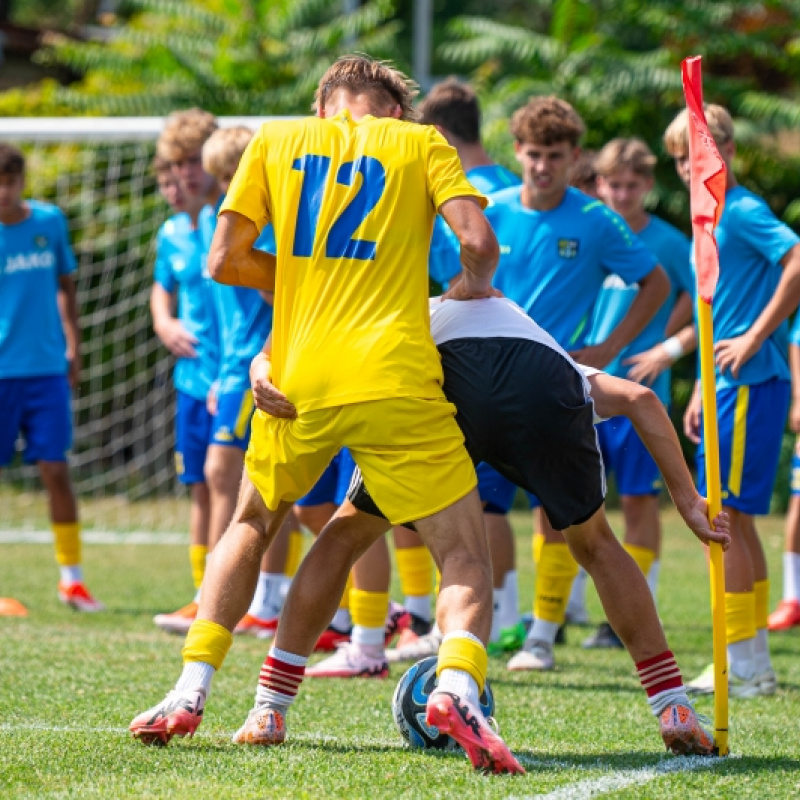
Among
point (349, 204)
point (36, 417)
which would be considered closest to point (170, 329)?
point (36, 417)

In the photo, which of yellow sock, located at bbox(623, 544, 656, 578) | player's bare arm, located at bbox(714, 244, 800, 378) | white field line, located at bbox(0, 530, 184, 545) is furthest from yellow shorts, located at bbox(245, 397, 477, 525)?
white field line, located at bbox(0, 530, 184, 545)

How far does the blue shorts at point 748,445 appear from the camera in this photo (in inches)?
227

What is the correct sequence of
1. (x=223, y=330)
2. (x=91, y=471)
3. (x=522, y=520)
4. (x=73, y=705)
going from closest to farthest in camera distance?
(x=73, y=705), (x=223, y=330), (x=522, y=520), (x=91, y=471)

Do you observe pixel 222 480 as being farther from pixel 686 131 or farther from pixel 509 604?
pixel 686 131

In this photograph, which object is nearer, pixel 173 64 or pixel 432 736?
pixel 432 736

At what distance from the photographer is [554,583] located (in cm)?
641

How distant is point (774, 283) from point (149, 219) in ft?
A: 29.1

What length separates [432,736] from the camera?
423 centimetres

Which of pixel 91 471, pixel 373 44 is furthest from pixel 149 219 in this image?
pixel 373 44

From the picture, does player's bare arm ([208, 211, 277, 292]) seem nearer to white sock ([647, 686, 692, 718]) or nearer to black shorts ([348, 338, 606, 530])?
black shorts ([348, 338, 606, 530])

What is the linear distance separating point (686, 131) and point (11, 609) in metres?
4.50

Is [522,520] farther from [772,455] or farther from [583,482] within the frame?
[583,482]

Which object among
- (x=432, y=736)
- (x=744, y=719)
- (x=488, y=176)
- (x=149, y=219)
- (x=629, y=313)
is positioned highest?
(x=488, y=176)

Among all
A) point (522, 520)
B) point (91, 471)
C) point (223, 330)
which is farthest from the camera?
point (91, 471)
